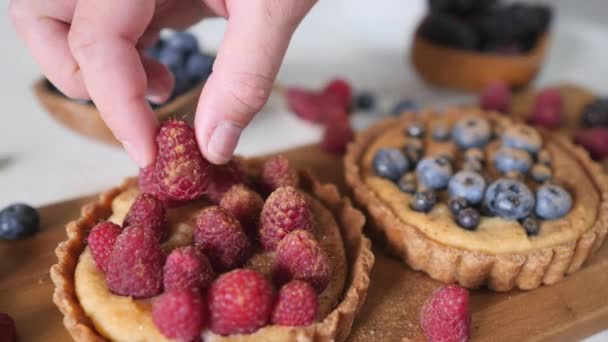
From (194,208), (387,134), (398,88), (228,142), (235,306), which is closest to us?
(235,306)

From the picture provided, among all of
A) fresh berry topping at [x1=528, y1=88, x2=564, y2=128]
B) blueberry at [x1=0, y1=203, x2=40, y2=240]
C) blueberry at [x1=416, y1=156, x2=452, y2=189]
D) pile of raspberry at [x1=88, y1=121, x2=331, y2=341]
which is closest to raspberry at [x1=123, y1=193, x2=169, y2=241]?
pile of raspberry at [x1=88, y1=121, x2=331, y2=341]

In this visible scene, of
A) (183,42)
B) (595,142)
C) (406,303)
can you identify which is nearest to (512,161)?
(595,142)

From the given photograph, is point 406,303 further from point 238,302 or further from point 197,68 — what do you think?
point 197,68

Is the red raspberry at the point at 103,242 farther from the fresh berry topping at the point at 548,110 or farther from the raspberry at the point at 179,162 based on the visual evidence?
the fresh berry topping at the point at 548,110

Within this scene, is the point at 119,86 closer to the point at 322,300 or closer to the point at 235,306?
the point at 235,306

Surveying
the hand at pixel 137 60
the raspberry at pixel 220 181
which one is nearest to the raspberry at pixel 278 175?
the raspberry at pixel 220 181

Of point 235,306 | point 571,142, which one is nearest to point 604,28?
point 571,142
